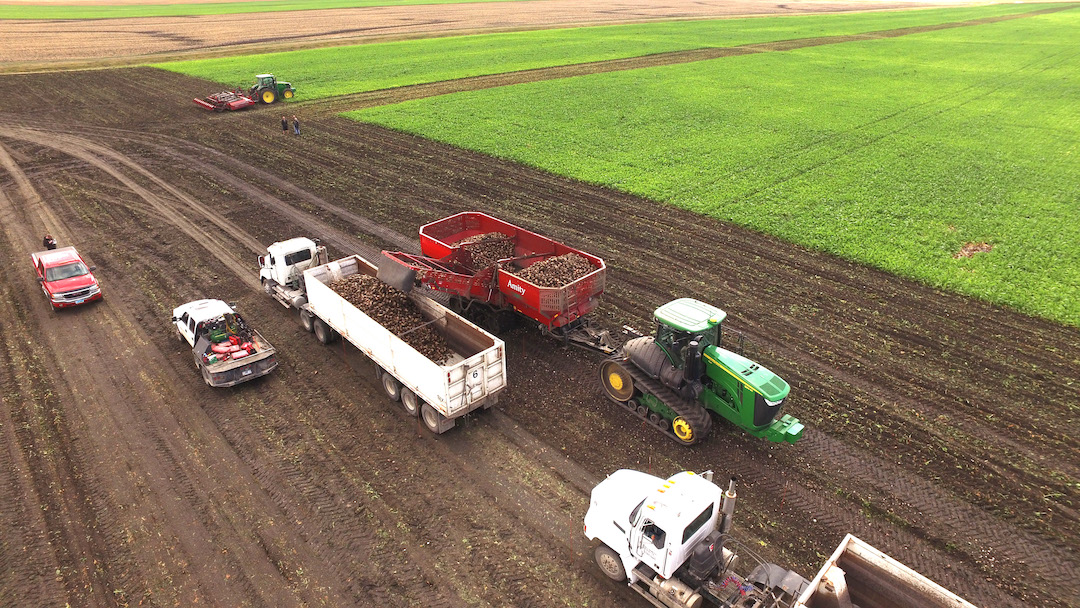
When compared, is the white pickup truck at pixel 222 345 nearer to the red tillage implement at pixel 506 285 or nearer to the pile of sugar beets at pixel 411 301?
the pile of sugar beets at pixel 411 301

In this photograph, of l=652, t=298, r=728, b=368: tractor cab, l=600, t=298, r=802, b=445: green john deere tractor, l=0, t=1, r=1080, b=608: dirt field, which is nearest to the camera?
l=0, t=1, r=1080, b=608: dirt field

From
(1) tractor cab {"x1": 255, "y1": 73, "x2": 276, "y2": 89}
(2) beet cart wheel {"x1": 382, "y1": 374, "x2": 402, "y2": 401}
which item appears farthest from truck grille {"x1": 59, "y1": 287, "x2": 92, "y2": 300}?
(1) tractor cab {"x1": 255, "y1": 73, "x2": 276, "y2": 89}

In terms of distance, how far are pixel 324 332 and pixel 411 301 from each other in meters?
2.92

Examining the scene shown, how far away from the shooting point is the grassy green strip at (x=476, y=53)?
53.3m

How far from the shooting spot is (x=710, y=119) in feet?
133

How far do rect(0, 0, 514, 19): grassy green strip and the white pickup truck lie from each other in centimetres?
10745

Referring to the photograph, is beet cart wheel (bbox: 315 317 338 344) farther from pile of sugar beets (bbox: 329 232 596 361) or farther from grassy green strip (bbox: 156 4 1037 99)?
grassy green strip (bbox: 156 4 1037 99)

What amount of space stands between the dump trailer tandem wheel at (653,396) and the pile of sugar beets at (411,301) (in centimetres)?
302

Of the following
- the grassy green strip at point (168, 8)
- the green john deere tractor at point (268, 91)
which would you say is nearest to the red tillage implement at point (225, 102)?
the green john deere tractor at point (268, 91)

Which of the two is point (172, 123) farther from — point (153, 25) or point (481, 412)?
point (153, 25)

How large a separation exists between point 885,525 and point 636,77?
164ft

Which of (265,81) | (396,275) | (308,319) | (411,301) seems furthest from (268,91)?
(411,301)

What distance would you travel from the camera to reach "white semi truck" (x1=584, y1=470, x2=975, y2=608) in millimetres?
8742

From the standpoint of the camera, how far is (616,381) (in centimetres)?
1457
